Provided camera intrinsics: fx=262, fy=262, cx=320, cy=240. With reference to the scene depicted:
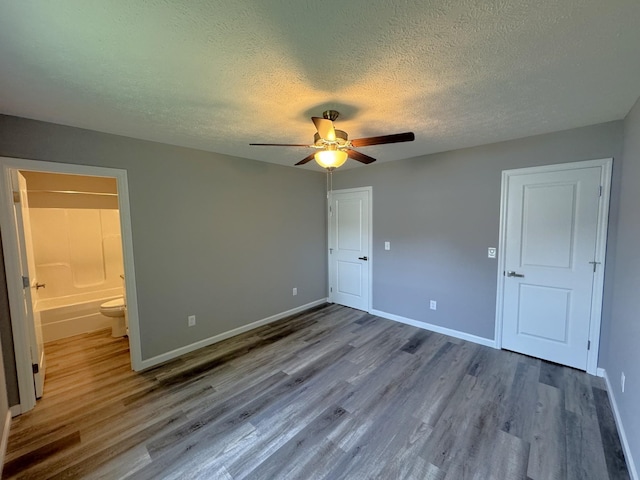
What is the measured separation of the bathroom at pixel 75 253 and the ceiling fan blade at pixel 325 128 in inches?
137

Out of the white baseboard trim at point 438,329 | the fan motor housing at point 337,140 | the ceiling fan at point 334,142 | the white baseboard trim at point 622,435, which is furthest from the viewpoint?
the white baseboard trim at point 438,329

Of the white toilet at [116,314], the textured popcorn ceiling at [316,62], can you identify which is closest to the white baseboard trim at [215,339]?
the white toilet at [116,314]

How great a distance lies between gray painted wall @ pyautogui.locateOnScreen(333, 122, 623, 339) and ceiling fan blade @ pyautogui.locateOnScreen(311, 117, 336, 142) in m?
2.10

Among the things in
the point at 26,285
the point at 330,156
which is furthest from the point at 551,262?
the point at 26,285

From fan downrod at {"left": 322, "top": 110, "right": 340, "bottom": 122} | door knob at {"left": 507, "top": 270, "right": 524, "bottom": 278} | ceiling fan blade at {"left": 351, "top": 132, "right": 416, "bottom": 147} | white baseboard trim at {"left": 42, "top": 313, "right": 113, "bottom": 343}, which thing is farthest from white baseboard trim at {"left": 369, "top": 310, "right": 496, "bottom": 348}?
white baseboard trim at {"left": 42, "top": 313, "right": 113, "bottom": 343}

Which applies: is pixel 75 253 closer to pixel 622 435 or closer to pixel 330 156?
pixel 330 156

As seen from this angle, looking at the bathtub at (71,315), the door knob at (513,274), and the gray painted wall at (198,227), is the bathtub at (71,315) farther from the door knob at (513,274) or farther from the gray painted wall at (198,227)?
the door knob at (513,274)

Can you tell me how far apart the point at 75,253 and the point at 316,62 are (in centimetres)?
460

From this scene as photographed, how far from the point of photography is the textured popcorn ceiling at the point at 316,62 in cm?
109

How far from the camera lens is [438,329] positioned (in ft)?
11.7

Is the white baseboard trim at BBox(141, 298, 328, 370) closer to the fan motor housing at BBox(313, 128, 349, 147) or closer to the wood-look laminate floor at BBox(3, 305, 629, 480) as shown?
the wood-look laminate floor at BBox(3, 305, 629, 480)

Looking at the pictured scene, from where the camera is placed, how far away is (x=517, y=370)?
2.67m

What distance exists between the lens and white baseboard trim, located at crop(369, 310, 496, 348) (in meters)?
3.19

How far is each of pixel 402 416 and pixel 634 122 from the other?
9.36 feet
